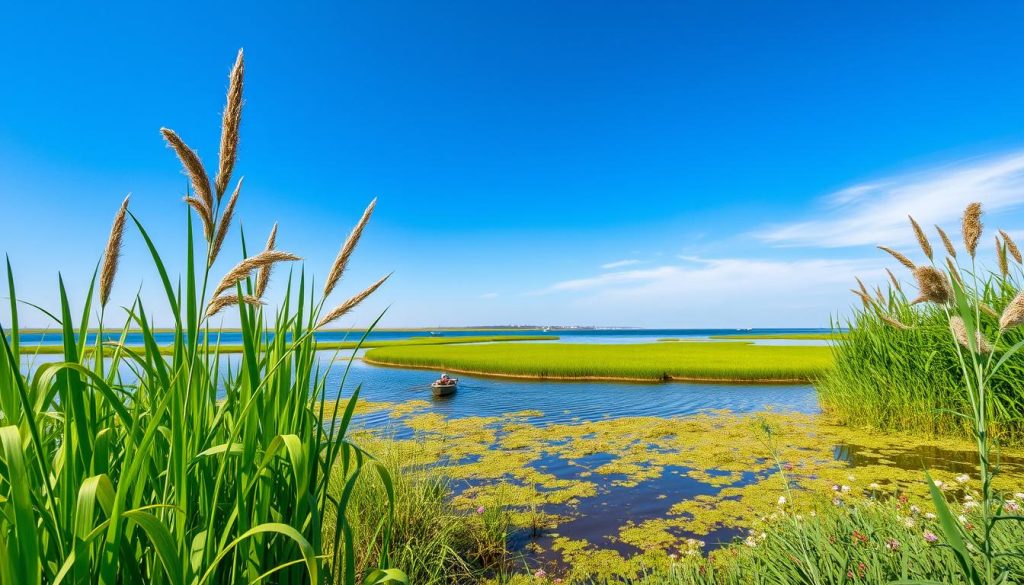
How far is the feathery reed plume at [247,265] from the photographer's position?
120cm

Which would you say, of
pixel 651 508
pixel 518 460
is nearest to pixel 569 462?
pixel 518 460

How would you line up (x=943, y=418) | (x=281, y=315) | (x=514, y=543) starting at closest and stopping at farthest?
(x=281, y=315) < (x=514, y=543) < (x=943, y=418)

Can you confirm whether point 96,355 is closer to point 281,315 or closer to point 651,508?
point 281,315

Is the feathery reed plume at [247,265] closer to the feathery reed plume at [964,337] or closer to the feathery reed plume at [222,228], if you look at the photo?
the feathery reed plume at [222,228]

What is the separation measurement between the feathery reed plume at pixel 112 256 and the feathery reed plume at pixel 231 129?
50 centimetres

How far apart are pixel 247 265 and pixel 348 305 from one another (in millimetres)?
342

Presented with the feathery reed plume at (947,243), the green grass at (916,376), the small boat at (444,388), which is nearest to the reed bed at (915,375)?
the green grass at (916,376)

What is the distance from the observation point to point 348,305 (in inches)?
58.0

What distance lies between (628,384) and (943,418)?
1249 centimetres

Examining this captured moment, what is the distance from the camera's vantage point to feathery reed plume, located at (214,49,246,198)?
120 cm

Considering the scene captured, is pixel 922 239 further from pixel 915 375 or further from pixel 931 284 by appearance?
pixel 915 375

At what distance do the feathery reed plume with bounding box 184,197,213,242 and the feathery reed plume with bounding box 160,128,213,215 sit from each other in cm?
2

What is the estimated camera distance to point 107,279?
57.5 inches

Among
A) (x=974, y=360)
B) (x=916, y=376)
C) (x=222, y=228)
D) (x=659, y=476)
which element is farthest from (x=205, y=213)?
(x=916, y=376)
